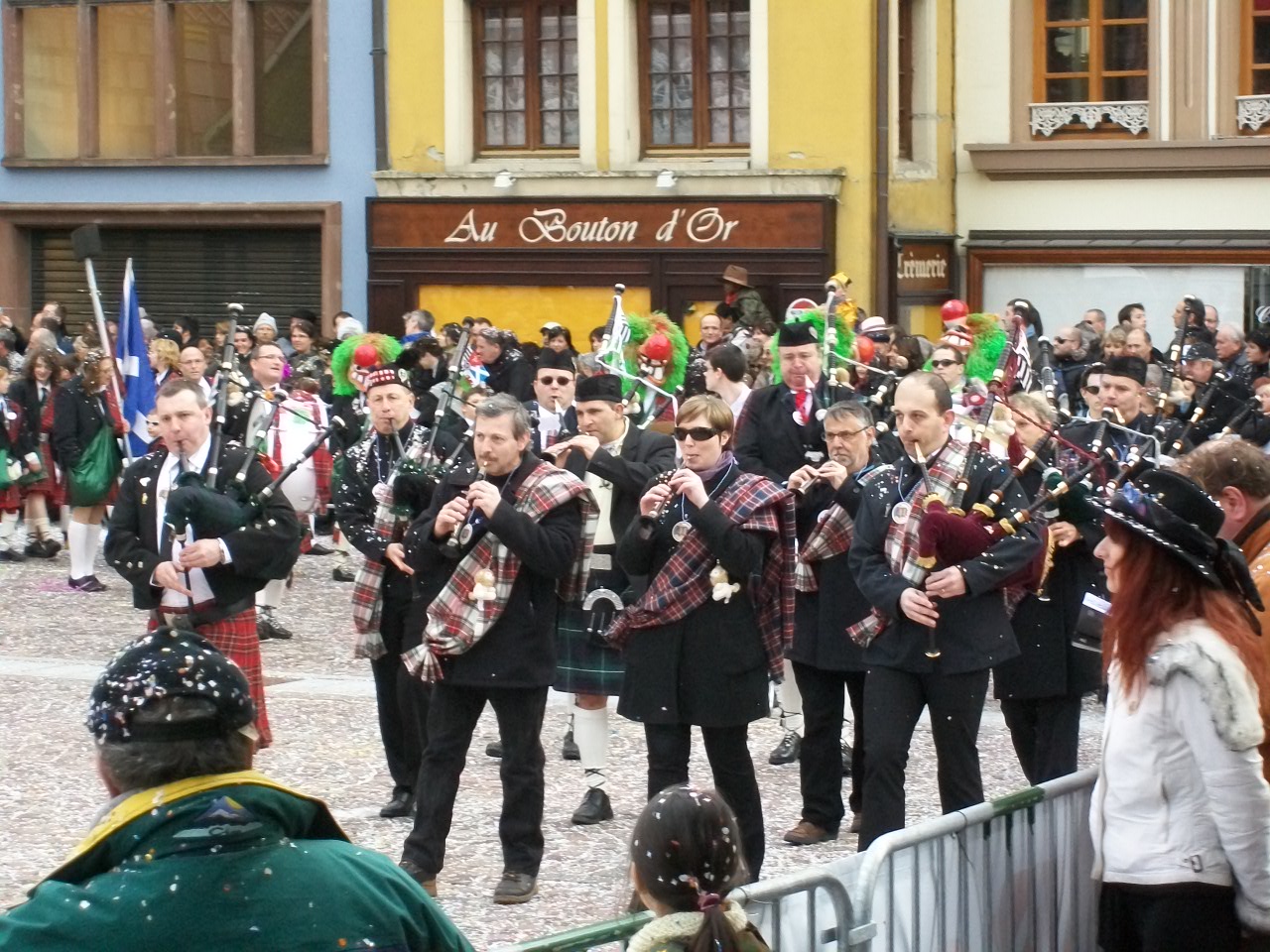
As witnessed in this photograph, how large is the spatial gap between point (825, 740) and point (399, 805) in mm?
1701

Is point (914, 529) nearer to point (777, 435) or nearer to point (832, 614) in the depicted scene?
point (832, 614)

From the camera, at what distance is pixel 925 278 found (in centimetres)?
2223

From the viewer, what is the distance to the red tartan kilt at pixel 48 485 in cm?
1563

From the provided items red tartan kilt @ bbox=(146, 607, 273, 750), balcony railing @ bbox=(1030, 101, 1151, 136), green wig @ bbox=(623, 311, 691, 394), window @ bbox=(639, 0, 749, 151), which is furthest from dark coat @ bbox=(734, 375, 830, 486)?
balcony railing @ bbox=(1030, 101, 1151, 136)

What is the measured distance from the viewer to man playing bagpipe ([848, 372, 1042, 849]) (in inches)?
264

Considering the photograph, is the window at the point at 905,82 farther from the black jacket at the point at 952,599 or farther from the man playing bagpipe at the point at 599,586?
the black jacket at the point at 952,599

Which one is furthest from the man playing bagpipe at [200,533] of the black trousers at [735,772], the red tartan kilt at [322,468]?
the red tartan kilt at [322,468]

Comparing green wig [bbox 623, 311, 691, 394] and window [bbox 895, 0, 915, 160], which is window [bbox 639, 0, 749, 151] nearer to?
window [bbox 895, 0, 915, 160]

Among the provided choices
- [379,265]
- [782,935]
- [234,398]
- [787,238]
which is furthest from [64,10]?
[782,935]

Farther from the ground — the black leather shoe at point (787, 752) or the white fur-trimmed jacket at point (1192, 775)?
the white fur-trimmed jacket at point (1192, 775)

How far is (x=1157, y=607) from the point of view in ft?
14.8

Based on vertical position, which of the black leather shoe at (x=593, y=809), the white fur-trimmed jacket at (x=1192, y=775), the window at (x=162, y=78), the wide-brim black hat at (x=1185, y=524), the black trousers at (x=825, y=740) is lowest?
the black leather shoe at (x=593, y=809)

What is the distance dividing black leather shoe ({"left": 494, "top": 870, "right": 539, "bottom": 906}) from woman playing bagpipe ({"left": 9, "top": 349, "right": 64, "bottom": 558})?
903 centimetres

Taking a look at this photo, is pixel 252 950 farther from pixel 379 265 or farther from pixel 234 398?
pixel 379 265
